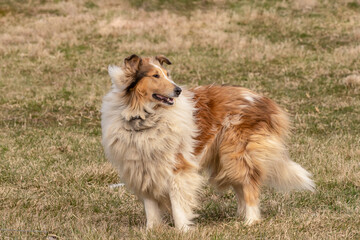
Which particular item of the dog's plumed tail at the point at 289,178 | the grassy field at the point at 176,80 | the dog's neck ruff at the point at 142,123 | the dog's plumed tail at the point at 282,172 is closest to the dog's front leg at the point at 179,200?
the grassy field at the point at 176,80

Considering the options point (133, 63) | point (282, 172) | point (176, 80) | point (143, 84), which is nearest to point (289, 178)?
point (282, 172)

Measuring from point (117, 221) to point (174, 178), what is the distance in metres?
0.96

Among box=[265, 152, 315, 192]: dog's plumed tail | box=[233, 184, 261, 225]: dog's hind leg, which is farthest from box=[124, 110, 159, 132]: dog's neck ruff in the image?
box=[265, 152, 315, 192]: dog's plumed tail

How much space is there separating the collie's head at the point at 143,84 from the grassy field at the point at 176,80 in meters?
1.18

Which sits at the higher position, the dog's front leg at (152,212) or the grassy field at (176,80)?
→ the dog's front leg at (152,212)

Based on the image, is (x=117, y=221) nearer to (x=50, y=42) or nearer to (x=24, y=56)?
(x=24, y=56)

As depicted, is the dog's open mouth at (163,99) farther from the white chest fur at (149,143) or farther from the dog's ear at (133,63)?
the dog's ear at (133,63)

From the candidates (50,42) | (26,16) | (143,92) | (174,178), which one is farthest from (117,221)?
(26,16)

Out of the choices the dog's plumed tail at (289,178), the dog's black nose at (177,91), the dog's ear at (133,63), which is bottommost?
the dog's plumed tail at (289,178)

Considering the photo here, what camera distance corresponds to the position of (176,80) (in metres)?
14.8

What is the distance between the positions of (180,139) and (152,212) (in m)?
0.75

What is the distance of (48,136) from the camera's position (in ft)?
31.8

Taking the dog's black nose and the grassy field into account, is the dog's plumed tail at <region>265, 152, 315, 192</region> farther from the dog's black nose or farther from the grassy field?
the dog's black nose

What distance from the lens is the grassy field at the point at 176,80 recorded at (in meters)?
5.59
